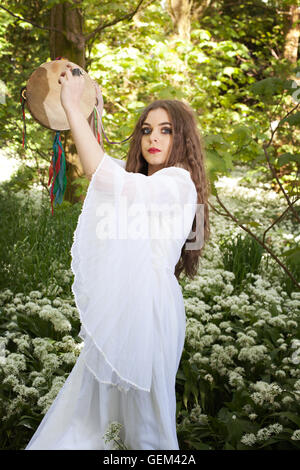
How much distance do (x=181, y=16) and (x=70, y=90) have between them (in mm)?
7314

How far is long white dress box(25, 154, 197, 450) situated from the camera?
5.44 feet

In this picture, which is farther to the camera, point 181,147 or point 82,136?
point 181,147

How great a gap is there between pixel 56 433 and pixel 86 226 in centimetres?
85

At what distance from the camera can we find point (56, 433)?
184cm

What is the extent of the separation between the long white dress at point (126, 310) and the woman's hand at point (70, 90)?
24 cm

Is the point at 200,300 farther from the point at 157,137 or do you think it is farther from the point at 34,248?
the point at 157,137

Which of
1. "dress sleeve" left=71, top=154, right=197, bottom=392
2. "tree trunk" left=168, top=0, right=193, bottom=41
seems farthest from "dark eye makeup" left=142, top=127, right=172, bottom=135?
"tree trunk" left=168, top=0, right=193, bottom=41

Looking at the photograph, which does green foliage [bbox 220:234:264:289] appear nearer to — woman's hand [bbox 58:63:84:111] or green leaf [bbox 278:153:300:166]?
green leaf [bbox 278:153:300:166]

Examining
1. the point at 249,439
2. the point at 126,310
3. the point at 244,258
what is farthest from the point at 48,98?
the point at 244,258

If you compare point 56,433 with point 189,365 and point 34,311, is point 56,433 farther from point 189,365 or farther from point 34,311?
point 34,311

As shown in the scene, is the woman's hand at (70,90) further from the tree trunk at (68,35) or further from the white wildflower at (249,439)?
the tree trunk at (68,35)

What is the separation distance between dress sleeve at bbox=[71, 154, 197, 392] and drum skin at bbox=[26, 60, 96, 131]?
547 mm

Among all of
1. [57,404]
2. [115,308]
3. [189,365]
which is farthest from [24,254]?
[115,308]

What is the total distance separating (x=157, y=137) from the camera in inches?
82.7
